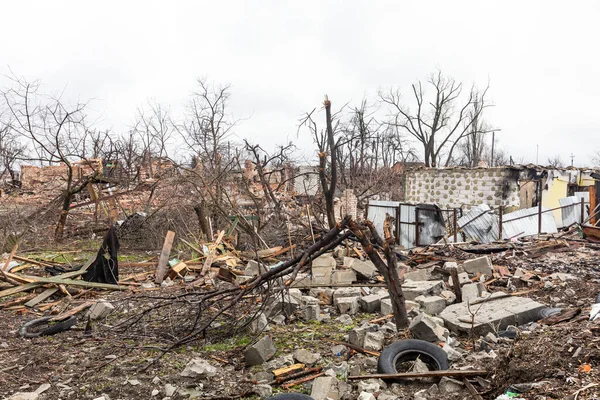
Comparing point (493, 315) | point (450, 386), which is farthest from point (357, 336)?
point (493, 315)

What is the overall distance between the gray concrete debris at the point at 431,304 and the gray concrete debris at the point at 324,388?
9.38ft

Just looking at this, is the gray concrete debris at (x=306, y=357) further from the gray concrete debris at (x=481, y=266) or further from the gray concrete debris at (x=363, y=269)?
the gray concrete debris at (x=481, y=266)

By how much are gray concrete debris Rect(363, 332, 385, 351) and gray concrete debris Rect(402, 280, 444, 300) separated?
83.2 inches

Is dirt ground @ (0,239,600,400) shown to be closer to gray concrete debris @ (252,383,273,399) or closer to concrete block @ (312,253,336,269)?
gray concrete debris @ (252,383,273,399)

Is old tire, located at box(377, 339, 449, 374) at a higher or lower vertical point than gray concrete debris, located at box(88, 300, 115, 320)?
higher

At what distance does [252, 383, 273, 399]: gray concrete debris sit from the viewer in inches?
163

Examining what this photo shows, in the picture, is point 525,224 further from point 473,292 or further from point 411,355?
point 411,355

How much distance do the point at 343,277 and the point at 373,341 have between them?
336cm

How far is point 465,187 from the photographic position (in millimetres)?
17094

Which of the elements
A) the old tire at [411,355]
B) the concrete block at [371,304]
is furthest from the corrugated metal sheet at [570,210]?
the old tire at [411,355]

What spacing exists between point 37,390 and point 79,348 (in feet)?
4.10

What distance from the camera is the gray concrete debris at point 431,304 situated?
663 centimetres

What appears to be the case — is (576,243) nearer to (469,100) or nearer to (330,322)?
(330,322)

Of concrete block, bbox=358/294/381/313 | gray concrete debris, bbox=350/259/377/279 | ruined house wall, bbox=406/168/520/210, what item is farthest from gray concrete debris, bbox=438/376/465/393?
ruined house wall, bbox=406/168/520/210
